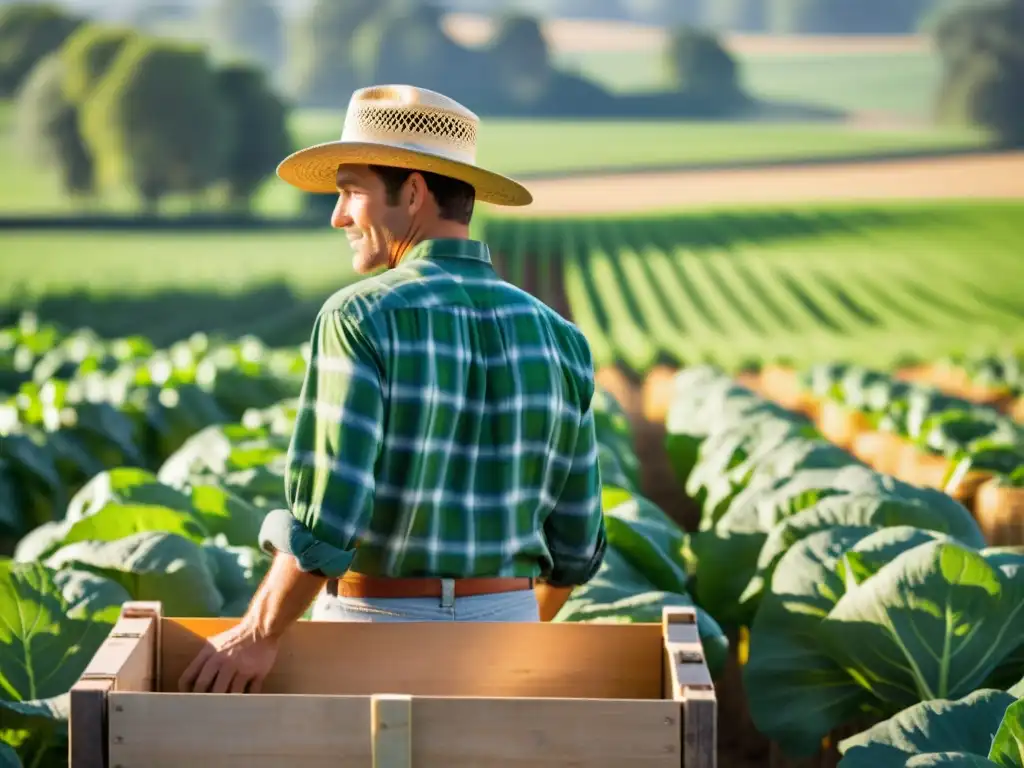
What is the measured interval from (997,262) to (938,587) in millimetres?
38217

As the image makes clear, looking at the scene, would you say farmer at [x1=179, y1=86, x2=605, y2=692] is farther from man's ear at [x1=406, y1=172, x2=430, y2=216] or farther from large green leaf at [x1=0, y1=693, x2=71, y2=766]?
large green leaf at [x1=0, y1=693, x2=71, y2=766]

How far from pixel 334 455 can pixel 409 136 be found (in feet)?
2.59

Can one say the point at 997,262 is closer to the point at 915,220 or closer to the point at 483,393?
the point at 915,220

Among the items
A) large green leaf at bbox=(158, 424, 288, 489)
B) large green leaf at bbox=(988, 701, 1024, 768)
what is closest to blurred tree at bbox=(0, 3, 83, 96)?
large green leaf at bbox=(158, 424, 288, 489)

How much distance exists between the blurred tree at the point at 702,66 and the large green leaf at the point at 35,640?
49.0 meters

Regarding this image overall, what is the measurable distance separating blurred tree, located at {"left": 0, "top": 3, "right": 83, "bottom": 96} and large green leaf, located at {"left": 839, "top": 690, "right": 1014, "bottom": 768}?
55.6 metres

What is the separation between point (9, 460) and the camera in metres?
8.97

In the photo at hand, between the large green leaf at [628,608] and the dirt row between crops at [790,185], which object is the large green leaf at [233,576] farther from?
the dirt row between crops at [790,185]

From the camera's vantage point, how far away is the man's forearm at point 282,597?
325 centimetres

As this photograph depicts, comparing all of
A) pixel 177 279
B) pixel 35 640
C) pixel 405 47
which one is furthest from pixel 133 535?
pixel 405 47

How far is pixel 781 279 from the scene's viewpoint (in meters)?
40.5

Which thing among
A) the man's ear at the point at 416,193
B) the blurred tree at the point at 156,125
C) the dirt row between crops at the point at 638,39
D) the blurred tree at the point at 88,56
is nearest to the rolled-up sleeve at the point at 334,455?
the man's ear at the point at 416,193

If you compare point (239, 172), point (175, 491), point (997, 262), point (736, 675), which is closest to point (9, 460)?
point (175, 491)

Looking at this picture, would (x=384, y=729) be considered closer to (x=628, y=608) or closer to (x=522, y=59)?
(x=628, y=608)
